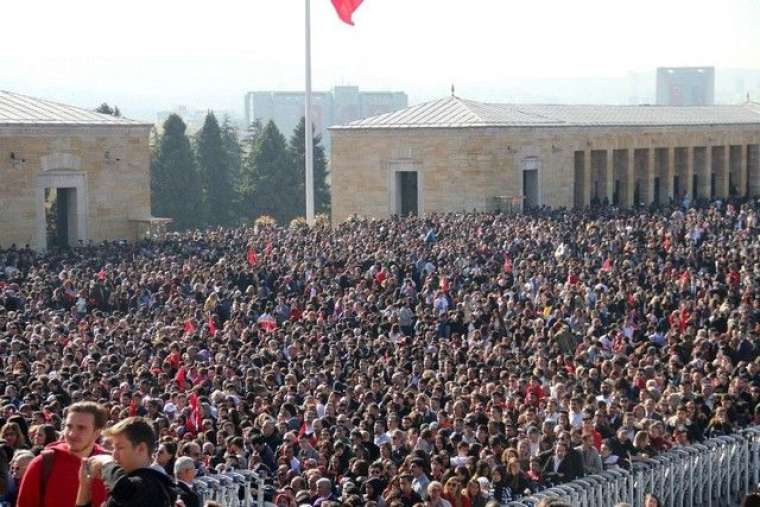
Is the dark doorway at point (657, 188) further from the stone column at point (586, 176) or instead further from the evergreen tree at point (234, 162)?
the evergreen tree at point (234, 162)

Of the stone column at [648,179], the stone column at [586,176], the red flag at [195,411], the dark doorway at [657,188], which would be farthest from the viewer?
the dark doorway at [657,188]

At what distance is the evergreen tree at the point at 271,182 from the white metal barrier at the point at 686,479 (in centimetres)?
6135

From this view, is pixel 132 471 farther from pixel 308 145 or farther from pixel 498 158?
pixel 498 158

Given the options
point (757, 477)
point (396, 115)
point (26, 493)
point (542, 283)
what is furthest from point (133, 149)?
point (26, 493)

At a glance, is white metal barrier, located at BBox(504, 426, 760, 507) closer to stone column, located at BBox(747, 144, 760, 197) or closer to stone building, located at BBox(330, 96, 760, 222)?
stone building, located at BBox(330, 96, 760, 222)

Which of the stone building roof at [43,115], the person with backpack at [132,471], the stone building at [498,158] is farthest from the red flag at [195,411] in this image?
the stone building at [498,158]

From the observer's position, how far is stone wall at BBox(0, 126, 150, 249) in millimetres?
39844

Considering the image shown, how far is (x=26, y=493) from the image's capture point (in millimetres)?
7066

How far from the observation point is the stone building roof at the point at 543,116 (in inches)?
2080

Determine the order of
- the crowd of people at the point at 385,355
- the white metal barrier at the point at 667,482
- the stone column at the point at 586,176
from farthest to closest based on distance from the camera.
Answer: the stone column at the point at 586,176
the crowd of people at the point at 385,355
the white metal barrier at the point at 667,482

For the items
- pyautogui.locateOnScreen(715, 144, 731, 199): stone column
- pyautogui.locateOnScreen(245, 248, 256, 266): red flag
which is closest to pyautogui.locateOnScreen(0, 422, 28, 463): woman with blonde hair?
pyautogui.locateOnScreen(245, 248, 256, 266): red flag

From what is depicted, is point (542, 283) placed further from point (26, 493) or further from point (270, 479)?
point (26, 493)

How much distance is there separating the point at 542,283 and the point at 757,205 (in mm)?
23113

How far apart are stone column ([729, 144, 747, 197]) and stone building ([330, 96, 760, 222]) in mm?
5233
